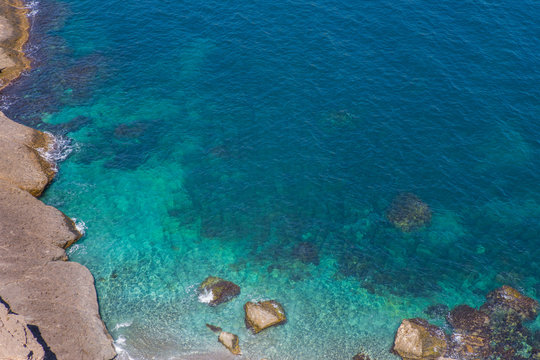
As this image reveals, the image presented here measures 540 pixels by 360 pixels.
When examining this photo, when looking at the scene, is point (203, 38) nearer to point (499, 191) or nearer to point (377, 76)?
point (377, 76)

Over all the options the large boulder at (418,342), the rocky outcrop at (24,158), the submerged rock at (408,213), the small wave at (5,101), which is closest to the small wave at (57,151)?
the rocky outcrop at (24,158)

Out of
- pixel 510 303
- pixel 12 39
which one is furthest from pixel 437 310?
pixel 12 39

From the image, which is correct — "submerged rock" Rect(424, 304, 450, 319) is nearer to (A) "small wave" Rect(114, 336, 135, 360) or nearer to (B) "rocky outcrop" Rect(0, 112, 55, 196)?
(A) "small wave" Rect(114, 336, 135, 360)

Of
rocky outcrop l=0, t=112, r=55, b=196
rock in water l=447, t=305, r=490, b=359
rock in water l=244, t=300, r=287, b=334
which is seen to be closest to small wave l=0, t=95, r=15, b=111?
rocky outcrop l=0, t=112, r=55, b=196

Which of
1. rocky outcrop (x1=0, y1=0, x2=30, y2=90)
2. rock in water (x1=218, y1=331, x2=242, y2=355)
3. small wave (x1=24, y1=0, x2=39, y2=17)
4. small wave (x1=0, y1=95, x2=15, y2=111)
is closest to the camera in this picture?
rock in water (x1=218, y1=331, x2=242, y2=355)

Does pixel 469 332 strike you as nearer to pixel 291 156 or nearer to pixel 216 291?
pixel 216 291
